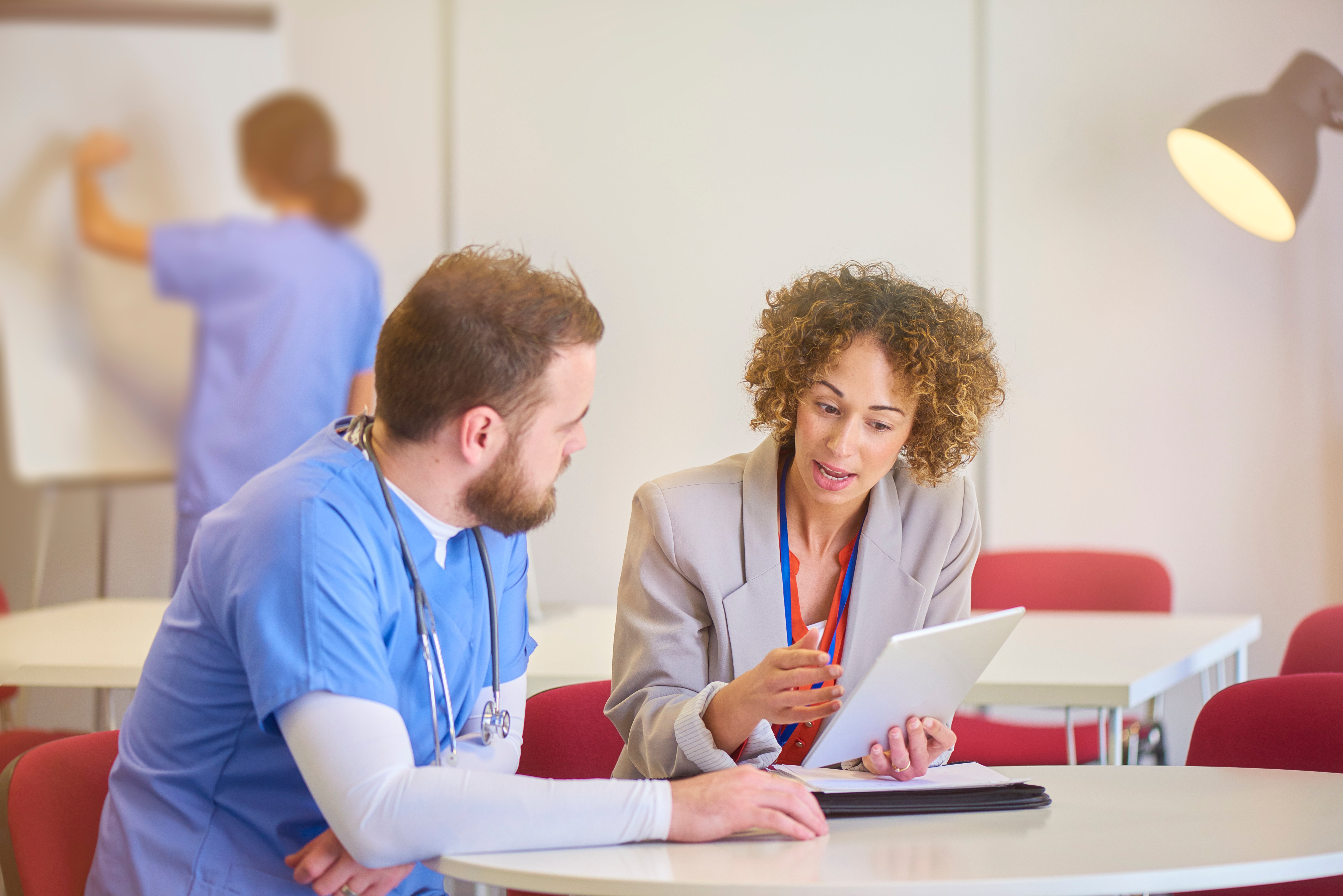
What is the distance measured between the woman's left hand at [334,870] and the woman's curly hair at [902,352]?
2.81ft

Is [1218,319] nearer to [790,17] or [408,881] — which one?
[790,17]

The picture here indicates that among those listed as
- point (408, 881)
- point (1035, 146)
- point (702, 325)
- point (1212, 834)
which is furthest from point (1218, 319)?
point (408, 881)

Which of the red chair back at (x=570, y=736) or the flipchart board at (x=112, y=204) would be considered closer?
the red chair back at (x=570, y=736)

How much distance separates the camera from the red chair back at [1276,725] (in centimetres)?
147

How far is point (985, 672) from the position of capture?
6.72 feet

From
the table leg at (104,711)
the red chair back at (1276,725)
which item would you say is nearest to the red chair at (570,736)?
the red chair back at (1276,725)

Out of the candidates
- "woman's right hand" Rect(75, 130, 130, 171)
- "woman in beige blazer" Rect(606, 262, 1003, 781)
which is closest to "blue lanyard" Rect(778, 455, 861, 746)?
Result: "woman in beige blazer" Rect(606, 262, 1003, 781)

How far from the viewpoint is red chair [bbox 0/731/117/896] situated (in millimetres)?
1229

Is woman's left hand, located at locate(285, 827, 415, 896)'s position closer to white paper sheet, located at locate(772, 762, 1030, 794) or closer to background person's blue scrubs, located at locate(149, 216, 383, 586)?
white paper sheet, located at locate(772, 762, 1030, 794)

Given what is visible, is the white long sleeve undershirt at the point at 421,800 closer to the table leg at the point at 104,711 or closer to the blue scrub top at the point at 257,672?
the blue scrub top at the point at 257,672

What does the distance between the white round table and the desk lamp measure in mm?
1999

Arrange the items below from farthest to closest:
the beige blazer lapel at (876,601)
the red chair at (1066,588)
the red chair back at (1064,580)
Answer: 1. the red chair back at (1064,580)
2. the red chair at (1066,588)
3. the beige blazer lapel at (876,601)

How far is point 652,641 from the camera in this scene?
5.04ft

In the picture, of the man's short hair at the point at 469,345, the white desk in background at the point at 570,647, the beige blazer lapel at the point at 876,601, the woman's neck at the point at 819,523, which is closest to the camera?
the man's short hair at the point at 469,345
